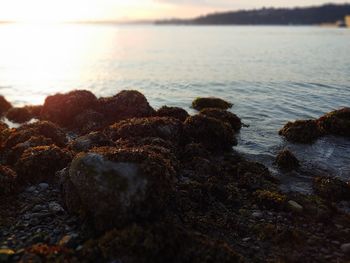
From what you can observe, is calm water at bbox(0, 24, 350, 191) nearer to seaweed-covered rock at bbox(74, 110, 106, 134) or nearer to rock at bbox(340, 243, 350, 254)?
rock at bbox(340, 243, 350, 254)

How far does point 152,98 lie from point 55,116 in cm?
943

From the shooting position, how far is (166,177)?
31.7 ft

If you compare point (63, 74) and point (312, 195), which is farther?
point (63, 74)

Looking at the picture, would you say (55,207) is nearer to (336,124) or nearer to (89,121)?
(89,121)

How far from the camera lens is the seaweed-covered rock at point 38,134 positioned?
16.1 meters

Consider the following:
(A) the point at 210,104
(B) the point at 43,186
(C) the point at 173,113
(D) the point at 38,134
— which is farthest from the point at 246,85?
(B) the point at 43,186

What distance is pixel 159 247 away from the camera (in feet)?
27.4

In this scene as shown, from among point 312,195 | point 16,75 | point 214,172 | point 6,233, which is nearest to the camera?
point 6,233

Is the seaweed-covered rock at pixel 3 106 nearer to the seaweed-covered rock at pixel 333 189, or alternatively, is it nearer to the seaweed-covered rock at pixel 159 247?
the seaweed-covered rock at pixel 159 247

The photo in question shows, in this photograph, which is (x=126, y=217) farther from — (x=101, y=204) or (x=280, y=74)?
(x=280, y=74)

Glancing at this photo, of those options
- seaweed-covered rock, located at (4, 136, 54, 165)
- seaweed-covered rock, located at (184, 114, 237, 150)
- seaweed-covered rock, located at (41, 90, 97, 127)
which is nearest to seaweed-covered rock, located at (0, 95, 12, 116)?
seaweed-covered rock, located at (41, 90, 97, 127)

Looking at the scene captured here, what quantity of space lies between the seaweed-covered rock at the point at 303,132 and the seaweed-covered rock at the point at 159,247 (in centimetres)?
1052

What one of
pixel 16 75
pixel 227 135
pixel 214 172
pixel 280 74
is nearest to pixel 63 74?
pixel 16 75

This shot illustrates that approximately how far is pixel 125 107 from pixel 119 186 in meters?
12.1
